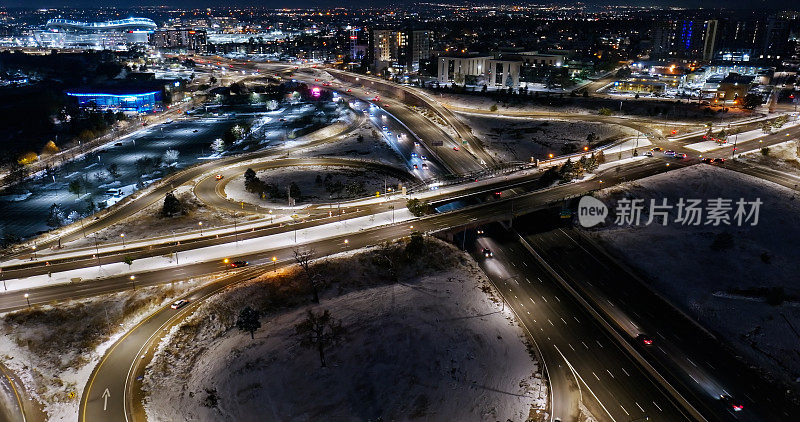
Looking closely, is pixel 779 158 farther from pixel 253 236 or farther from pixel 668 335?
pixel 253 236

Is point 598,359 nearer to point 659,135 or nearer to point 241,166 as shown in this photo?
point 241,166

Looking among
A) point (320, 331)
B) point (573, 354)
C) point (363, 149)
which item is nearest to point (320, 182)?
point (363, 149)

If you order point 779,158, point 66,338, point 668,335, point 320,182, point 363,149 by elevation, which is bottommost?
point 668,335

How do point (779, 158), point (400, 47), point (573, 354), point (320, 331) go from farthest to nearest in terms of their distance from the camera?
point (400, 47), point (779, 158), point (573, 354), point (320, 331)

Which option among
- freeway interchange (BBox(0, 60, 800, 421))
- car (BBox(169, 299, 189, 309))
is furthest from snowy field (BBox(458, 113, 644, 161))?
car (BBox(169, 299, 189, 309))

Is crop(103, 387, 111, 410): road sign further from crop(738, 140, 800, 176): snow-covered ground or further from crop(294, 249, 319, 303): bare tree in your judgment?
crop(738, 140, 800, 176): snow-covered ground

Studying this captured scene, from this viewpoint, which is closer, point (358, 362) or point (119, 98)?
point (358, 362)

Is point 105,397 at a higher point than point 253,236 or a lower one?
lower

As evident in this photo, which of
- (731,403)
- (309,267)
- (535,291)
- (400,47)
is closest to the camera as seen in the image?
(731,403)
